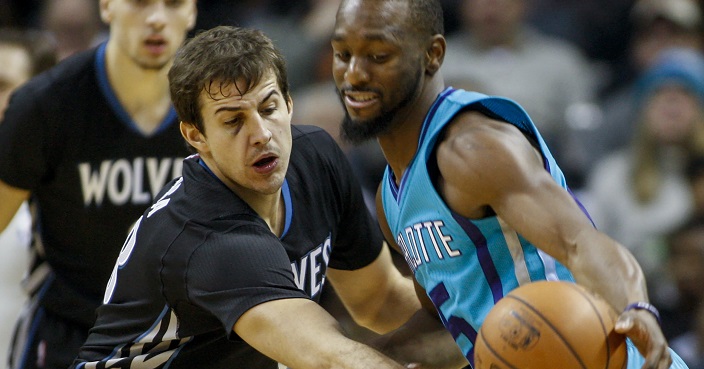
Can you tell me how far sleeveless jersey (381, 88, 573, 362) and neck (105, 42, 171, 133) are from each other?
5.17 ft

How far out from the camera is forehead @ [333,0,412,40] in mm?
3863

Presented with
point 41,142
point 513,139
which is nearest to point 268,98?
point 513,139

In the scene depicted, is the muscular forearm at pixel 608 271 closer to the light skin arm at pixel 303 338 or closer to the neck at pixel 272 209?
the light skin arm at pixel 303 338

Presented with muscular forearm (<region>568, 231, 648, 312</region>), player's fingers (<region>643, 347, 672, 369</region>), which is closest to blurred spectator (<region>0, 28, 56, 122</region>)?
muscular forearm (<region>568, 231, 648, 312</region>)

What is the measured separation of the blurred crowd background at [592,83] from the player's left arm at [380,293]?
2382mm

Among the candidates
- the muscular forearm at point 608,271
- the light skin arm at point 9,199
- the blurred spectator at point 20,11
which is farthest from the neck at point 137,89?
the blurred spectator at point 20,11

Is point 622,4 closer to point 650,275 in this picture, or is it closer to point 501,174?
point 650,275

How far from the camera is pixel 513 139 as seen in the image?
349 centimetres

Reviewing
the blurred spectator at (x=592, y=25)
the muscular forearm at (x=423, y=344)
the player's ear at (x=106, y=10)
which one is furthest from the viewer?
the blurred spectator at (x=592, y=25)

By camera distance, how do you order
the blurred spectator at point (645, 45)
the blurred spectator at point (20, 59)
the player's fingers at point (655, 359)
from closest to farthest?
the player's fingers at point (655, 359) < the blurred spectator at point (20, 59) < the blurred spectator at point (645, 45)

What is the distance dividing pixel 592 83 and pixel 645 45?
0.47 m

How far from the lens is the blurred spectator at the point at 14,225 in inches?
227

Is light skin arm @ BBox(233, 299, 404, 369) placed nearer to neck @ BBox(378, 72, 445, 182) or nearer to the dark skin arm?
neck @ BBox(378, 72, 445, 182)

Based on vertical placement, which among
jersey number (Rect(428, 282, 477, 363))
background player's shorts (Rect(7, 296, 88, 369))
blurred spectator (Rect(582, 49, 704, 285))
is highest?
jersey number (Rect(428, 282, 477, 363))
